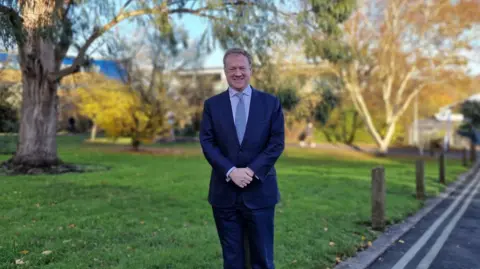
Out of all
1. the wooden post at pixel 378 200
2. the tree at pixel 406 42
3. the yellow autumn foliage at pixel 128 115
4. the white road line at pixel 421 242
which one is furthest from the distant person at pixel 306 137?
the wooden post at pixel 378 200

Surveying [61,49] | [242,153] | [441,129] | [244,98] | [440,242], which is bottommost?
[440,242]

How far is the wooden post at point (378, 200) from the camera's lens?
6488mm

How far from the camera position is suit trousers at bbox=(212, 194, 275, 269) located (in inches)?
119

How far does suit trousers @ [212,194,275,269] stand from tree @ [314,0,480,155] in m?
18.5

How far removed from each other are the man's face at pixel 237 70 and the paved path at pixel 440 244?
9.40 ft

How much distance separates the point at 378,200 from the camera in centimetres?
648

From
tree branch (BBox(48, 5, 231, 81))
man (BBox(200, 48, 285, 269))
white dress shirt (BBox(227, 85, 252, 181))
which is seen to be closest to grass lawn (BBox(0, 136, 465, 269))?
man (BBox(200, 48, 285, 269))

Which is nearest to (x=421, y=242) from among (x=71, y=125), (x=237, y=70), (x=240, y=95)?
(x=240, y=95)

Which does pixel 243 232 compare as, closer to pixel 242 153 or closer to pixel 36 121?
pixel 242 153

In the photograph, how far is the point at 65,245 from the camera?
187 inches

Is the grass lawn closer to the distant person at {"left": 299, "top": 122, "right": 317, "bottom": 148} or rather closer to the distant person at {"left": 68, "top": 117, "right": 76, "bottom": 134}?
the distant person at {"left": 68, "top": 117, "right": 76, "bottom": 134}

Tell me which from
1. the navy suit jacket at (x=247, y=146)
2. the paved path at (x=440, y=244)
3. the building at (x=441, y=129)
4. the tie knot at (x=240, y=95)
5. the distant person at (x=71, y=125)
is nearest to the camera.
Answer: the navy suit jacket at (x=247, y=146)

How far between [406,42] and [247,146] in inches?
883

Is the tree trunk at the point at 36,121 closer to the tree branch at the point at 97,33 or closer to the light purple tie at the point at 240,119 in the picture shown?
the tree branch at the point at 97,33
